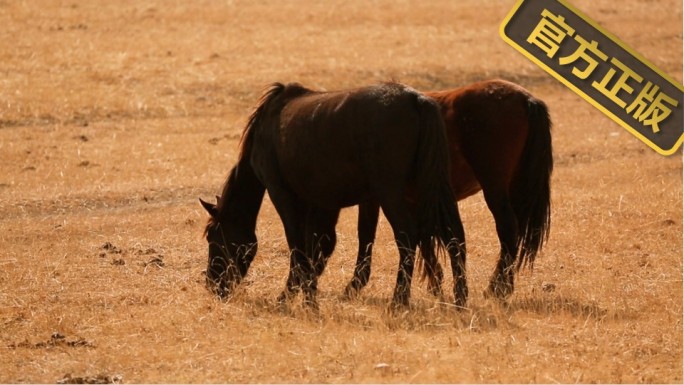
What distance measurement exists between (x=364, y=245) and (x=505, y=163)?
1.46m

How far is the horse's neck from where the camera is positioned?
9.84 meters

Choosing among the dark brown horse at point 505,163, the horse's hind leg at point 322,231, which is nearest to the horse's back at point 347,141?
the horse's hind leg at point 322,231

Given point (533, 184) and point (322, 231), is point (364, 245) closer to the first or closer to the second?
point (322, 231)

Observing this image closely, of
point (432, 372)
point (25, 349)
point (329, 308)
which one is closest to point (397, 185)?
point (329, 308)

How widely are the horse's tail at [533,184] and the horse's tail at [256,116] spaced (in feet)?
7.42

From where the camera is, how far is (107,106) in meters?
19.2

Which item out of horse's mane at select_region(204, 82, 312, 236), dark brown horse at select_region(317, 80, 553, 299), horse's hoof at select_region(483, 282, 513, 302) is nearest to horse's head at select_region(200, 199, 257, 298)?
horse's mane at select_region(204, 82, 312, 236)

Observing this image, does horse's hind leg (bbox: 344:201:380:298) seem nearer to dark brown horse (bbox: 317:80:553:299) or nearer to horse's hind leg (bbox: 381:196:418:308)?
dark brown horse (bbox: 317:80:553:299)

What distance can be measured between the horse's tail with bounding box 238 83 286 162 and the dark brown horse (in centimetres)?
105

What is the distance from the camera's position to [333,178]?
895cm

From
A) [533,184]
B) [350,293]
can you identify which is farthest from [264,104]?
[533,184]

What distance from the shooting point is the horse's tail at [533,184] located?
958 centimetres

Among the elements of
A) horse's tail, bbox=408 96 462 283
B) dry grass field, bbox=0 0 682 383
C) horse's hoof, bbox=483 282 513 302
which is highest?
horse's tail, bbox=408 96 462 283

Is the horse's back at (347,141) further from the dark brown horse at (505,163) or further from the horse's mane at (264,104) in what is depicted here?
the dark brown horse at (505,163)
